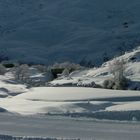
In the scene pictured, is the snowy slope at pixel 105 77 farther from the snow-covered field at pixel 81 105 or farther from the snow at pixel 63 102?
the snow-covered field at pixel 81 105

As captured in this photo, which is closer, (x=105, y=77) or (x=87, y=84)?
(x=87, y=84)

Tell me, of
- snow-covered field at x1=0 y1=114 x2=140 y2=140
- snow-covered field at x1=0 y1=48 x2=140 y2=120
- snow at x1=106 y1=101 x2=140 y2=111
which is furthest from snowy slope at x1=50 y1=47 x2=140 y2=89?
snow-covered field at x1=0 y1=114 x2=140 y2=140

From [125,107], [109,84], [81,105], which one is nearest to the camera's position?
[125,107]

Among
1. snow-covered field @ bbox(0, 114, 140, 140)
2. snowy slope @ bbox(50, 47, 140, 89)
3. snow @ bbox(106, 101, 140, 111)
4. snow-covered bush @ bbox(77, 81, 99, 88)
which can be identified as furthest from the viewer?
snowy slope @ bbox(50, 47, 140, 89)

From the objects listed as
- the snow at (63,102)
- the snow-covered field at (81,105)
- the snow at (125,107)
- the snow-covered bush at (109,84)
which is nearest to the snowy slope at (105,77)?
the snow-covered bush at (109,84)

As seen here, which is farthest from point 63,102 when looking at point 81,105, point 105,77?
point 105,77

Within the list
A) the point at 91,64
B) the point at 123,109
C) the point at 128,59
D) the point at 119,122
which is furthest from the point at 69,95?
the point at 91,64

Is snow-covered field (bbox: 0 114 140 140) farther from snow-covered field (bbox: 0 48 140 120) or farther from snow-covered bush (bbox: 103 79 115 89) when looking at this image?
snow-covered bush (bbox: 103 79 115 89)

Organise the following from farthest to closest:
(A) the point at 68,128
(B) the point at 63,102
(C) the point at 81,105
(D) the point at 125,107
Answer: (B) the point at 63,102 < (C) the point at 81,105 < (D) the point at 125,107 < (A) the point at 68,128

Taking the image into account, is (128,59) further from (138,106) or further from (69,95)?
(138,106)

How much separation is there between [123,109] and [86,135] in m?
10.4

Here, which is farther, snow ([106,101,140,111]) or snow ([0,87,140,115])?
snow ([0,87,140,115])

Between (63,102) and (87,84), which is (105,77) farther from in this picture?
(63,102)

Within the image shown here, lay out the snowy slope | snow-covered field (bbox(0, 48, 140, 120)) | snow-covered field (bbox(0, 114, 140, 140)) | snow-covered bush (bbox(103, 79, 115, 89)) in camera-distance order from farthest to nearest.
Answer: the snowy slope → snow-covered bush (bbox(103, 79, 115, 89)) → snow-covered field (bbox(0, 48, 140, 120)) → snow-covered field (bbox(0, 114, 140, 140))
